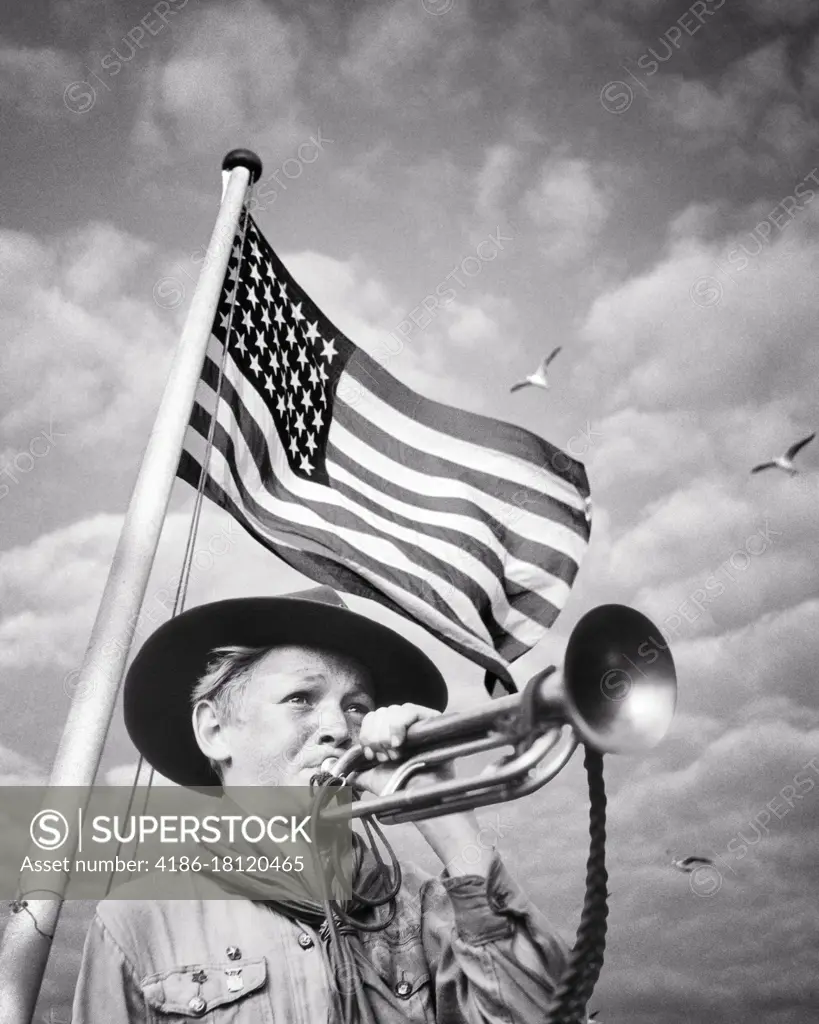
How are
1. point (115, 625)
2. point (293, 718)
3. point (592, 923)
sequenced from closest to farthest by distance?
1. point (592, 923)
2. point (293, 718)
3. point (115, 625)

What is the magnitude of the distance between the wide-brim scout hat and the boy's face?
0.48ft

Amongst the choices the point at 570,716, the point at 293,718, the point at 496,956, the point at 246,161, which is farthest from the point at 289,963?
the point at 246,161

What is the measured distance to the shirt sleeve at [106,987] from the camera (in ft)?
10.6

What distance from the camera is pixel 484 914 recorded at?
3.39 meters

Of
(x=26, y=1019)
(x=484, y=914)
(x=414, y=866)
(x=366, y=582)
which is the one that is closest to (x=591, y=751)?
(x=484, y=914)

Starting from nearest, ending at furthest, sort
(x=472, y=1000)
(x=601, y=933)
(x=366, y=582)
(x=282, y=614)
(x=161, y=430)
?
(x=601, y=933) → (x=472, y=1000) → (x=282, y=614) → (x=161, y=430) → (x=366, y=582)

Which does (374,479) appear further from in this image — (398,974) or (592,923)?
(592,923)

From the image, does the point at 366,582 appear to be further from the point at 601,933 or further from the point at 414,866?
the point at 601,933

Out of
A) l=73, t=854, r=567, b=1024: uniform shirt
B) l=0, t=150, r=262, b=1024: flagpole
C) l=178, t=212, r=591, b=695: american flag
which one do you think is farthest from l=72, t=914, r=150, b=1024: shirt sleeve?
l=178, t=212, r=591, b=695: american flag

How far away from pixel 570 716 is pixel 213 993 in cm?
185

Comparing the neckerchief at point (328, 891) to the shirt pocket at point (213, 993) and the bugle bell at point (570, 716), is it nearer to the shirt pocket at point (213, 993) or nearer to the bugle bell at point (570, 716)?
the shirt pocket at point (213, 993)

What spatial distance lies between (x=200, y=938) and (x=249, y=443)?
3.46 metres

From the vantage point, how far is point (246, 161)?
6.86 metres

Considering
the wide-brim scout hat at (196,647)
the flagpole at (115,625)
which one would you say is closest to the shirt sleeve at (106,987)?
the flagpole at (115,625)
